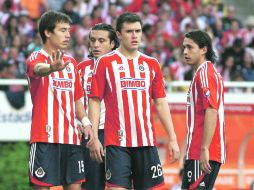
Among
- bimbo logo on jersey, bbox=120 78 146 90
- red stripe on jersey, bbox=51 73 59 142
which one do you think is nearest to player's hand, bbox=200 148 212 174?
bimbo logo on jersey, bbox=120 78 146 90

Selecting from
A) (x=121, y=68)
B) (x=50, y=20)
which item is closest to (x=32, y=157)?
(x=121, y=68)

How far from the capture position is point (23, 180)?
16.2 m

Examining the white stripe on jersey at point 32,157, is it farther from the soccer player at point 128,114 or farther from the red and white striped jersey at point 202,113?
the red and white striped jersey at point 202,113

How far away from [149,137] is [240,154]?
22.8 ft

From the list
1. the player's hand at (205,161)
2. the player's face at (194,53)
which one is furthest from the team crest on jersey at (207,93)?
the player's hand at (205,161)

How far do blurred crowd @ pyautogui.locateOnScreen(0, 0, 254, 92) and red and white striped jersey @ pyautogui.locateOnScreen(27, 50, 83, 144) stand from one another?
7761 mm

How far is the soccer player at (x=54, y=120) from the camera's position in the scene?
32.0ft

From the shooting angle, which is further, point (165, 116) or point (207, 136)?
point (165, 116)

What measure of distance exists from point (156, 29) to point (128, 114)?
1142cm

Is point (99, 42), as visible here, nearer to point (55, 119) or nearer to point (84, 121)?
point (84, 121)

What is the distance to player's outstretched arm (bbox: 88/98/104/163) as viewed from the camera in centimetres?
985

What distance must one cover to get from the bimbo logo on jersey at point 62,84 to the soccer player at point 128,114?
27 cm

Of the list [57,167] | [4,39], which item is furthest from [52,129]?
[4,39]

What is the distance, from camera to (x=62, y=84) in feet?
32.5
